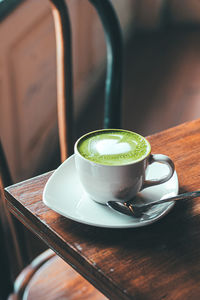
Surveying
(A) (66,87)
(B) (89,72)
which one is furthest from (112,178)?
(B) (89,72)

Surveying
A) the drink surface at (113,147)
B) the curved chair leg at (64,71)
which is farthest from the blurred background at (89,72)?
the drink surface at (113,147)

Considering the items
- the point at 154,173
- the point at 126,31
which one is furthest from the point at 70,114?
the point at 126,31

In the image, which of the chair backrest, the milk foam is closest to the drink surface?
the milk foam

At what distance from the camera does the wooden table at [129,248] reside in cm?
35

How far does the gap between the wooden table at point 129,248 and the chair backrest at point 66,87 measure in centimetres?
18

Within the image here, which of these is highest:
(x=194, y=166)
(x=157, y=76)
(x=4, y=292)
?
(x=194, y=166)

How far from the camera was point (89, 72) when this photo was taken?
206cm

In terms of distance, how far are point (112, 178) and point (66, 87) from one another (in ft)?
0.96

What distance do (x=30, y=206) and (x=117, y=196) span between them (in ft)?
0.32

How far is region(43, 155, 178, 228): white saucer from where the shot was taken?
406mm

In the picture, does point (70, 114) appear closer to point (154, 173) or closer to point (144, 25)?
point (154, 173)

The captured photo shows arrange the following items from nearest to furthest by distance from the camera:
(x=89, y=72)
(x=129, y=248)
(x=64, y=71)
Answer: (x=129, y=248) → (x=64, y=71) → (x=89, y=72)

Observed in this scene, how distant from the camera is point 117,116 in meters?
0.68

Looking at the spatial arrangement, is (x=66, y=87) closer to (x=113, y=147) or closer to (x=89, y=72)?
(x=113, y=147)
